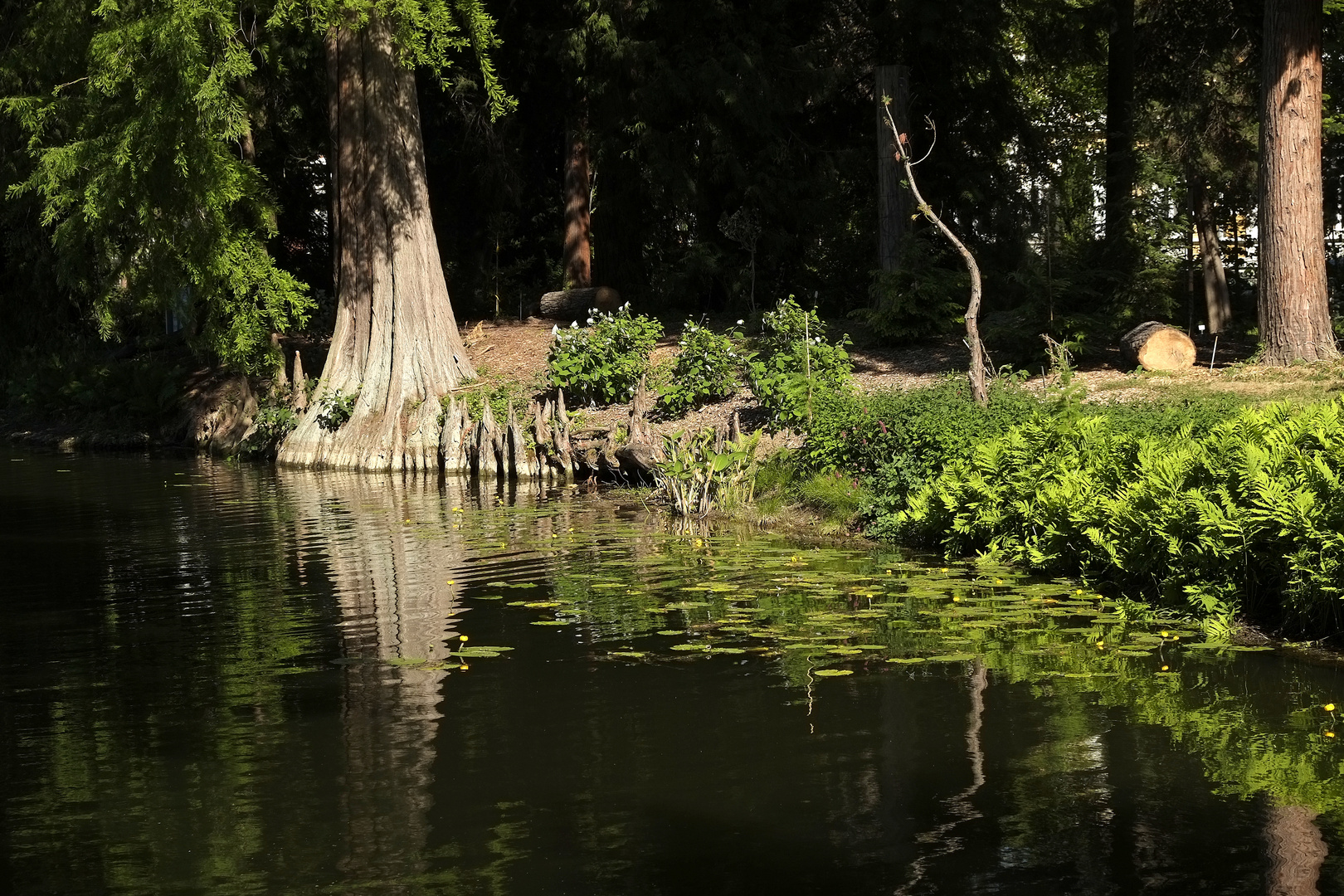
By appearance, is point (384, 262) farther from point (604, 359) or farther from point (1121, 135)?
point (1121, 135)

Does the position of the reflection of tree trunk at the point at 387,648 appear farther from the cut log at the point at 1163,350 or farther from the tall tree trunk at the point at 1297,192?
the tall tree trunk at the point at 1297,192

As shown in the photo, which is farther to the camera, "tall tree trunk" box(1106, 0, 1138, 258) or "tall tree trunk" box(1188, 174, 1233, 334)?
"tall tree trunk" box(1188, 174, 1233, 334)

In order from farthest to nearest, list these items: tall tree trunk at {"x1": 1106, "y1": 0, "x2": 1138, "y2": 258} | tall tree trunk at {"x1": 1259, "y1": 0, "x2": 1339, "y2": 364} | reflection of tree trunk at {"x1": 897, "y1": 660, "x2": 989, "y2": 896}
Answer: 1. tall tree trunk at {"x1": 1106, "y1": 0, "x2": 1138, "y2": 258}
2. tall tree trunk at {"x1": 1259, "y1": 0, "x2": 1339, "y2": 364}
3. reflection of tree trunk at {"x1": 897, "y1": 660, "x2": 989, "y2": 896}

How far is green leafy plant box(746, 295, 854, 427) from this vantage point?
16531 millimetres

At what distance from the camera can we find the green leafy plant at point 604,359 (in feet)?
70.9

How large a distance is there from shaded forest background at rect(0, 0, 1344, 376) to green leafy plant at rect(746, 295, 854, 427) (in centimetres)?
253

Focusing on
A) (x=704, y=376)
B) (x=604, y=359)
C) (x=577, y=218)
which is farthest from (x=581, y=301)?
(x=704, y=376)

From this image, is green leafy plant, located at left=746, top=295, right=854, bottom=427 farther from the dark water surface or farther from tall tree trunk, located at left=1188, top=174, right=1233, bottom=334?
tall tree trunk, located at left=1188, top=174, right=1233, bottom=334

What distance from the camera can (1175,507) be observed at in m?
9.80

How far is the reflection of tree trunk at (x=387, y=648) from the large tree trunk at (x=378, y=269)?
12.4ft

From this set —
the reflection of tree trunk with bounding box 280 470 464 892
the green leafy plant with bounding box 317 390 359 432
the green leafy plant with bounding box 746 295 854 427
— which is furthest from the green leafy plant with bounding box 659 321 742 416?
the green leafy plant with bounding box 317 390 359 432

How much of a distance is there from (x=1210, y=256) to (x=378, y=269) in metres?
14.1

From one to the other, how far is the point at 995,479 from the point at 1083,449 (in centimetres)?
85

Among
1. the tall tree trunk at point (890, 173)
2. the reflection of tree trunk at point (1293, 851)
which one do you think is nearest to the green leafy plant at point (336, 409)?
the tall tree trunk at point (890, 173)
